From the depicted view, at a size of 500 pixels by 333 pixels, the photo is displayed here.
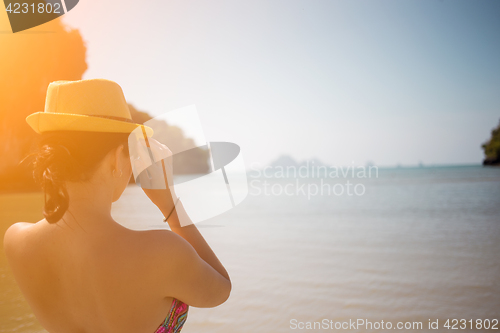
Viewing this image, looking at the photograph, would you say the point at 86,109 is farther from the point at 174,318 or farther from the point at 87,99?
the point at 174,318

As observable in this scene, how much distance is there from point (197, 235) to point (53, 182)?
43cm

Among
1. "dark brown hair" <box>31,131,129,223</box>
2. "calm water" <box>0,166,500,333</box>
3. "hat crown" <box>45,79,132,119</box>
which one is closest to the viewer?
"dark brown hair" <box>31,131,129,223</box>

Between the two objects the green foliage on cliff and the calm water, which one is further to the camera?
the green foliage on cliff

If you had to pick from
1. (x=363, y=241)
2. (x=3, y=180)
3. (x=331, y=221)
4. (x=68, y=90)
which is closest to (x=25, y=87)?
(x=3, y=180)

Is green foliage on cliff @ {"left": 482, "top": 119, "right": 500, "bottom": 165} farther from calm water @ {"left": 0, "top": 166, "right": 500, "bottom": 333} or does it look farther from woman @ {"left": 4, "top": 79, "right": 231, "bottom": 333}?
woman @ {"left": 4, "top": 79, "right": 231, "bottom": 333}

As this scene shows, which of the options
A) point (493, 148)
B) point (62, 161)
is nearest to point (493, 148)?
point (493, 148)

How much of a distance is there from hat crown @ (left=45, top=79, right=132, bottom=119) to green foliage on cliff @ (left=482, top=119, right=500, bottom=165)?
5834 centimetres

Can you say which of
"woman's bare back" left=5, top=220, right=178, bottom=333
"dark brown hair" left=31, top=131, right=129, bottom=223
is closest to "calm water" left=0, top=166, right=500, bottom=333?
"woman's bare back" left=5, top=220, right=178, bottom=333

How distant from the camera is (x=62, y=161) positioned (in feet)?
2.81

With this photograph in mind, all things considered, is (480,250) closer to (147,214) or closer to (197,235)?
(197,235)

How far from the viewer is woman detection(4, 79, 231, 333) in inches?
34.8

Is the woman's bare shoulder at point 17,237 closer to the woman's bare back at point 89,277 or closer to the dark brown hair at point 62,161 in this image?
the woman's bare back at point 89,277

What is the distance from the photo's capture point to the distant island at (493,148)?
47.8 m

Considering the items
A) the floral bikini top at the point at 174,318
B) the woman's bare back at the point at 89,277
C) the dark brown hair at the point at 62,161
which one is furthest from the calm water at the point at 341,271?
the dark brown hair at the point at 62,161
